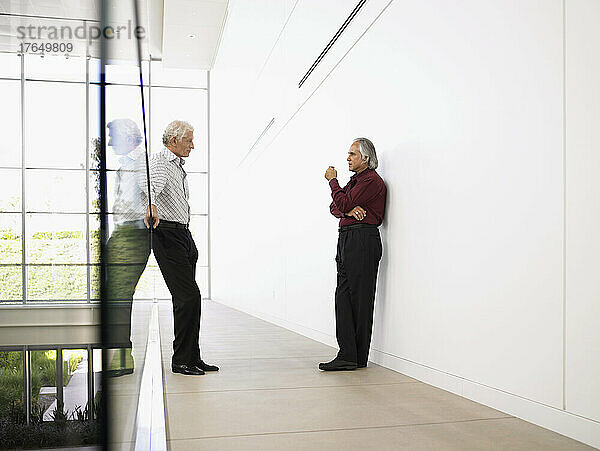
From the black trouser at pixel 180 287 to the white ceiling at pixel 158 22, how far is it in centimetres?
111

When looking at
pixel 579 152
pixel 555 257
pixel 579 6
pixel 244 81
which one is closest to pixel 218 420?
pixel 555 257

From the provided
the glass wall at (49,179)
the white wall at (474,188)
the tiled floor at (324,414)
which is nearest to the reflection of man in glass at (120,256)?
the glass wall at (49,179)

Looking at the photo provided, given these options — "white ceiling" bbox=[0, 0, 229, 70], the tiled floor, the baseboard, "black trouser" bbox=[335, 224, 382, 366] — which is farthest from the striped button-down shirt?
the baseboard

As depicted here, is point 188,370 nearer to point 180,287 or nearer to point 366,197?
point 180,287

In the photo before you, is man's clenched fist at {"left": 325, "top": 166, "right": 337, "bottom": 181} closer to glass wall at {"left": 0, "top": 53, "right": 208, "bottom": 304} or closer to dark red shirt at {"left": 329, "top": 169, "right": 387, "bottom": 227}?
dark red shirt at {"left": 329, "top": 169, "right": 387, "bottom": 227}

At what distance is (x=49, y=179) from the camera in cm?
43

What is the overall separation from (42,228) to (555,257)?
2369 millimetres

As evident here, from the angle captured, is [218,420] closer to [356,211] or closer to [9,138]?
[356,211]

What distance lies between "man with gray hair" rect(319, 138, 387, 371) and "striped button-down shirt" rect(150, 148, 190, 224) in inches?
41.1

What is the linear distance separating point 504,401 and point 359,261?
5.05 feet

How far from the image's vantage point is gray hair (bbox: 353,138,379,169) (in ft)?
14.1

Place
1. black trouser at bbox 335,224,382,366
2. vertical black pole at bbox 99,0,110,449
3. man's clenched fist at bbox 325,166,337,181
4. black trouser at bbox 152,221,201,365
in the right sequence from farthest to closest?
1. man's clenched fist at bbox 325,166,337,181
2. black trouser at bbox 335,224,382,366
3. black trouser at bbox 152,221,201,365
4. vertical black pole at bbox 99,0,110,449

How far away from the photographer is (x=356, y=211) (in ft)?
13.7

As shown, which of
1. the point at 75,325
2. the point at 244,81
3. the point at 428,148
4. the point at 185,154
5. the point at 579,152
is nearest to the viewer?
the point at 75,325
